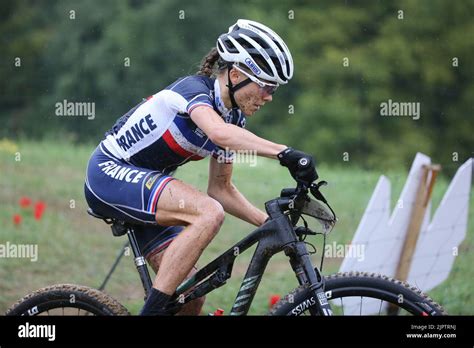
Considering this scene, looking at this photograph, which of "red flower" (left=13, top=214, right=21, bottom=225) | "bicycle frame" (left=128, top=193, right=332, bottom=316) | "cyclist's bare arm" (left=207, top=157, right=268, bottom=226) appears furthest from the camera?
"red flower" (left=13, top=214, right=21, bottom=225)

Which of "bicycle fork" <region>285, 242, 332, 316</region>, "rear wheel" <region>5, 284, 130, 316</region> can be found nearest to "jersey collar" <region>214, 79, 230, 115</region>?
"bicycle fork" <region>285, 242, 332, 316</region>

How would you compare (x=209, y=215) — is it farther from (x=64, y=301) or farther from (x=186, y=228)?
(x=64, y=301)

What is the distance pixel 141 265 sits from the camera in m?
5.24

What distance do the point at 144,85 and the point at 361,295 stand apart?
26.0m

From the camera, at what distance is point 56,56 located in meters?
34.8

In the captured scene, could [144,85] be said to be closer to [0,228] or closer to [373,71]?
[373,71]

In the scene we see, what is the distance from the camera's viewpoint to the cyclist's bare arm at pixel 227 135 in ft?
15.3

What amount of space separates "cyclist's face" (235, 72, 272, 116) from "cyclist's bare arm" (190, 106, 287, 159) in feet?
0.86

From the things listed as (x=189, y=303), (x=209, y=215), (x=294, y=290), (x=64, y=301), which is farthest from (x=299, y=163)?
(x=64, y=301)

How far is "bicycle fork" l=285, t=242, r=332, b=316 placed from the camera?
4695mm

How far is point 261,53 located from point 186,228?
1016mm

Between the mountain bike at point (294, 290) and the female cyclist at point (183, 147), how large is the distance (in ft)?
0.47

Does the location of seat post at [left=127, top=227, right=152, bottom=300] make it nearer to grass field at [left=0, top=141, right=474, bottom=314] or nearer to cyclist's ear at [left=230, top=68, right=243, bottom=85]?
cyclist's ear at [left=230, top=68, right=243, bottom=85]
